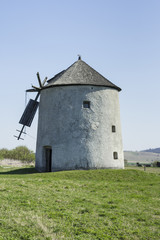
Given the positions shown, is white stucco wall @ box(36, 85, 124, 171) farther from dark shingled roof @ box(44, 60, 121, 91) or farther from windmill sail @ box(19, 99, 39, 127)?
windmill sail @ box(19, 99, 39, 127)

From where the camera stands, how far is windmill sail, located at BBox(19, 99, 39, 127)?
21252mm

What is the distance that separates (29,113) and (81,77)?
6.00 m

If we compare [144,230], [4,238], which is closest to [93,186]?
[144,230]

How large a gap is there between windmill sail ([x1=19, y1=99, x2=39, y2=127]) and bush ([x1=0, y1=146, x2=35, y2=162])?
11.4 meters

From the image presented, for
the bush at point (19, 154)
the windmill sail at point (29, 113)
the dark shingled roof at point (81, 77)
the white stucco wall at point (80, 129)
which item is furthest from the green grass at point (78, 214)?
the bush at point (19, 154)

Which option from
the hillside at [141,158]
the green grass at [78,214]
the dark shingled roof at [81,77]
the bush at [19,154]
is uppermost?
the dark shingled roof at [81,77]

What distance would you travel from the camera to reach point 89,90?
1797cm

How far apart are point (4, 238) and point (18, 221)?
0.84m

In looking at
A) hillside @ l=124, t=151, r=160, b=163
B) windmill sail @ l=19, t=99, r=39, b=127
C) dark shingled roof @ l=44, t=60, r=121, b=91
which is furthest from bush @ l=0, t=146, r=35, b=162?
hillside @ l=124, t=151, r=160, b=163

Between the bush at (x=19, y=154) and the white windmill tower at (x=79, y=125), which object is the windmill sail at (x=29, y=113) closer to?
the white windmill tower at (x=79, y=125)

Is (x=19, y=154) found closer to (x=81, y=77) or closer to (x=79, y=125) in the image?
(x=79, y=125)

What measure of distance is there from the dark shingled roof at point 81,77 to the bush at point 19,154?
1504 cm

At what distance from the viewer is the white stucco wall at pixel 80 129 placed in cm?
1705

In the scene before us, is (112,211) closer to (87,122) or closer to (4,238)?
(4,238)
